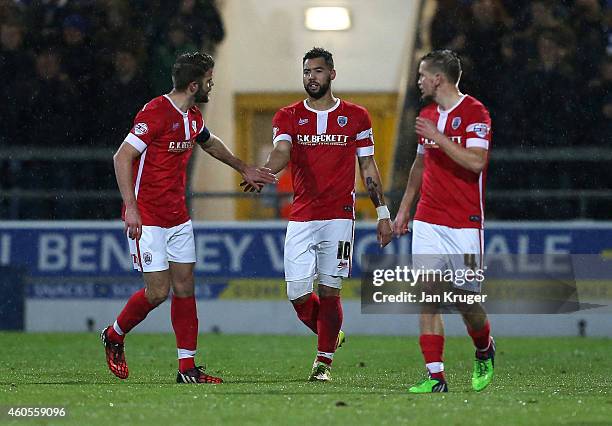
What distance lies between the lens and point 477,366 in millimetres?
8211

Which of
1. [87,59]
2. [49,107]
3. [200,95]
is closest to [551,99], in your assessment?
[87,59]

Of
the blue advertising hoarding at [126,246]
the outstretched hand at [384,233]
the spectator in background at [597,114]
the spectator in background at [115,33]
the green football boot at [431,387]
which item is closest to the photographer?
the green football boot at [431,387]

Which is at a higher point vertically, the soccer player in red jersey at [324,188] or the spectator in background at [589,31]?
the spectator in background at [589,31]

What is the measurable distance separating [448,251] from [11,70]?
8894mm

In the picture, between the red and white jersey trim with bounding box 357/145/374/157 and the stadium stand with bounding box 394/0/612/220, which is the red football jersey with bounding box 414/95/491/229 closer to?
the red and white jersey trim with bounding box 357/145/374/157

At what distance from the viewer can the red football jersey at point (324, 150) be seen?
8.95 m

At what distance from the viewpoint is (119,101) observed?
15.5 m

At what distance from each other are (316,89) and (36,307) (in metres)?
6.63

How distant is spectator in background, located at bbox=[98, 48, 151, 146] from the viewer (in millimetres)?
15477

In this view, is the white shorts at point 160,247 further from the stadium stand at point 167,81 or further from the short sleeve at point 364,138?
the stadium stand at point 167,81

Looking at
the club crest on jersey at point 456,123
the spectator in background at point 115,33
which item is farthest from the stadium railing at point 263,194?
the club crest on jersey at point 456,123

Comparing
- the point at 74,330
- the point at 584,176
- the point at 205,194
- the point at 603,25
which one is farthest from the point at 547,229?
the point at 74,330

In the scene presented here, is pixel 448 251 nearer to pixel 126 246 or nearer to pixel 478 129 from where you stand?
pixel 478 129

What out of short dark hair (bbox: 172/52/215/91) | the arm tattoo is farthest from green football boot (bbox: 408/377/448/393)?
short dark hair (bbox: 172/52/215/91)
